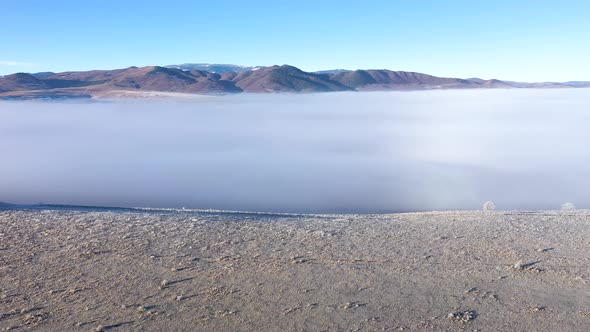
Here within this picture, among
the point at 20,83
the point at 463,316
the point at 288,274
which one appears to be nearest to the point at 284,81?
the point at 20,83

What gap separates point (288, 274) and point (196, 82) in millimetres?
86999

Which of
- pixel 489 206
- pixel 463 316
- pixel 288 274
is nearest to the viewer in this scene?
pixel 463 316

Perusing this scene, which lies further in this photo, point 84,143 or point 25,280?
point 84,143

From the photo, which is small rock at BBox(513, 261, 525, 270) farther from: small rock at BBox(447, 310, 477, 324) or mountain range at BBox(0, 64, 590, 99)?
mountain range at BBox(0, 64, 590, 99)

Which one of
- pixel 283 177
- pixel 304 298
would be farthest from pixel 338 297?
pixel 283 177

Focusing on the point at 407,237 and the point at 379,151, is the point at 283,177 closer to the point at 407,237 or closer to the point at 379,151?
the point at 379,151

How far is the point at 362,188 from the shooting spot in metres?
12.0

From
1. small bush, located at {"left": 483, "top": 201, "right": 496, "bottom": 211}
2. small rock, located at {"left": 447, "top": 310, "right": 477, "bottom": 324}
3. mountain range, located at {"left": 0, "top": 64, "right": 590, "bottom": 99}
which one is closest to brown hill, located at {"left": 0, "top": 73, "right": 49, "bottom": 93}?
mountain range, located at {"left": 0, "top": 64, "right": 590, "bottom": 99}

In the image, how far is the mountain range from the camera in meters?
73.4

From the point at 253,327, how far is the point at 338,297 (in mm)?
798

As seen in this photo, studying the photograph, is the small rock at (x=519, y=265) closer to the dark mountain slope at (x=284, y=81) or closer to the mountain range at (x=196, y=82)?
the mountain range at (x=196, y=82)

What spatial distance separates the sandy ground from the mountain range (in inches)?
2514

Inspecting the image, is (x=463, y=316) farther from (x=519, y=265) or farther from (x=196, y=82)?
(x=196, y=82)

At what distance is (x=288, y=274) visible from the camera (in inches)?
189
